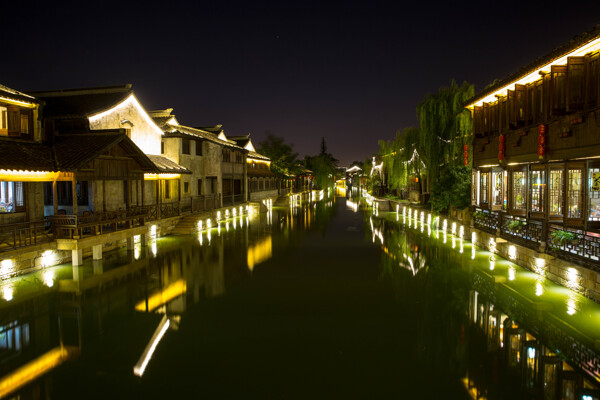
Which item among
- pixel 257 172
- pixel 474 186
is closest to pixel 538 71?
pixel 474 186

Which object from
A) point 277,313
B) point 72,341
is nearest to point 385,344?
point 277,313

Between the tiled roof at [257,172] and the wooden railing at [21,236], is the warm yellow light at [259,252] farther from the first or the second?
the tiled roof at [257,172]

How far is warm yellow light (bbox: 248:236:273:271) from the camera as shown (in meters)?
15.8

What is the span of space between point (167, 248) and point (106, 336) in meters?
10.2

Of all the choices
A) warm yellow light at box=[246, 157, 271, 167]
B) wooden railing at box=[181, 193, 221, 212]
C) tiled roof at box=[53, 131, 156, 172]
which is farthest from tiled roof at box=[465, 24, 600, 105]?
warm yellow light at box=[246, 157, 271, 167]

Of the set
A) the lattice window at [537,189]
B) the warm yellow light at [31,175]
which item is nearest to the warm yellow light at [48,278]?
the warm yellow light at [31,175]

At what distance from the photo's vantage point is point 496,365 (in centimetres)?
710

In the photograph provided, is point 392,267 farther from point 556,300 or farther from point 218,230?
point 218,230

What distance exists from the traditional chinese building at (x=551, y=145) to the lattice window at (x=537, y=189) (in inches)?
1.6

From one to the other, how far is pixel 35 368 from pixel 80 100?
682 inches

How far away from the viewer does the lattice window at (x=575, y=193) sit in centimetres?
1401

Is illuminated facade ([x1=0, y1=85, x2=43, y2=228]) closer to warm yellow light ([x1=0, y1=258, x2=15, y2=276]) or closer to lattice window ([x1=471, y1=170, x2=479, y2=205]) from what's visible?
warm yellow light ([x1=0, y1=258, x2=15, y2=276])

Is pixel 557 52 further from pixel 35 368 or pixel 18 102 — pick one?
pixel 18 102

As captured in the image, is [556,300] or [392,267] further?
[392,267]
